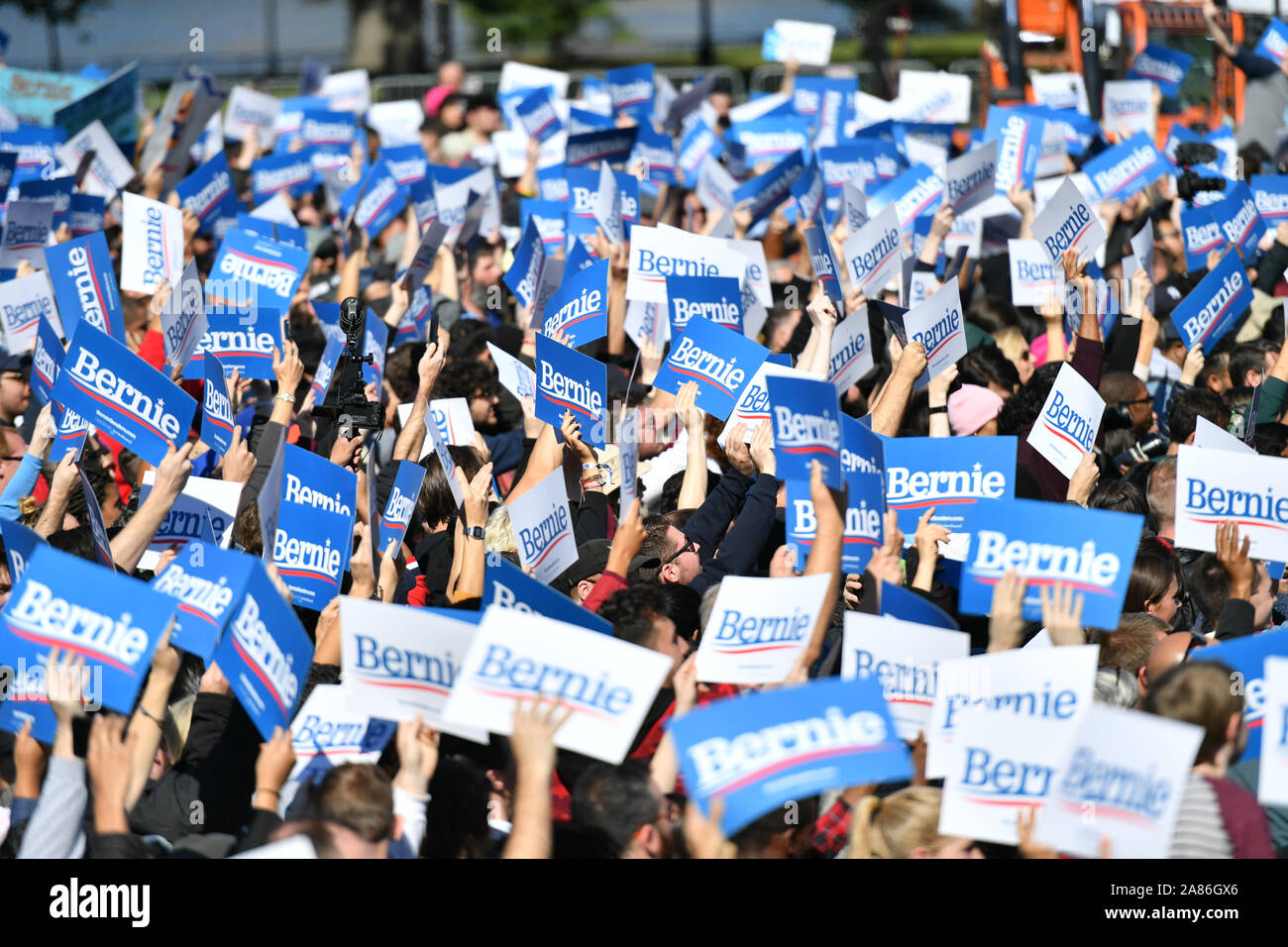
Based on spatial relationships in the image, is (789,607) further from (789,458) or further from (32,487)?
(32,487)

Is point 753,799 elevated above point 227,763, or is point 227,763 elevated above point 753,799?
point 753,799

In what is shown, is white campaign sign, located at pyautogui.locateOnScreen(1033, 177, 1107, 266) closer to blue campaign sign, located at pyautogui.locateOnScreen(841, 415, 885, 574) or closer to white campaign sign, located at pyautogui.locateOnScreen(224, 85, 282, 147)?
blue campaign sign, located at pyautogui.locateOnScreen(841, 415, 885, 574)

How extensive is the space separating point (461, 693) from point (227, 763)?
1070mm

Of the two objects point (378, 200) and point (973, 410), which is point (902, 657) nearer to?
point (973, 410)

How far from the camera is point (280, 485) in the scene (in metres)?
5.02

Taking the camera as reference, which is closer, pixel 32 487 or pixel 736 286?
pixel 32 487

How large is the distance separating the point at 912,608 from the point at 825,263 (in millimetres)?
3757

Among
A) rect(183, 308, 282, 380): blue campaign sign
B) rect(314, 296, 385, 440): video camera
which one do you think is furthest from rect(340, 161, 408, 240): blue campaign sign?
rect(314, 296, 385, 440): video camera

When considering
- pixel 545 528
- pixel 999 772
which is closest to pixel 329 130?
pixel 545 528

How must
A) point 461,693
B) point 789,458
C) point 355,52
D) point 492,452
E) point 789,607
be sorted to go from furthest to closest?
point 355,52, point 492,452, point 789,458, point 789,607, point 461,693

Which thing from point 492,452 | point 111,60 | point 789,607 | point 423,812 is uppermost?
point 789,607

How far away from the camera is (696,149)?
12203 mm

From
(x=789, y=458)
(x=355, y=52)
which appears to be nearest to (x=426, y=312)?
(x=789, y=458)

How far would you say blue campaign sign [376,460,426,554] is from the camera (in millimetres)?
5504
